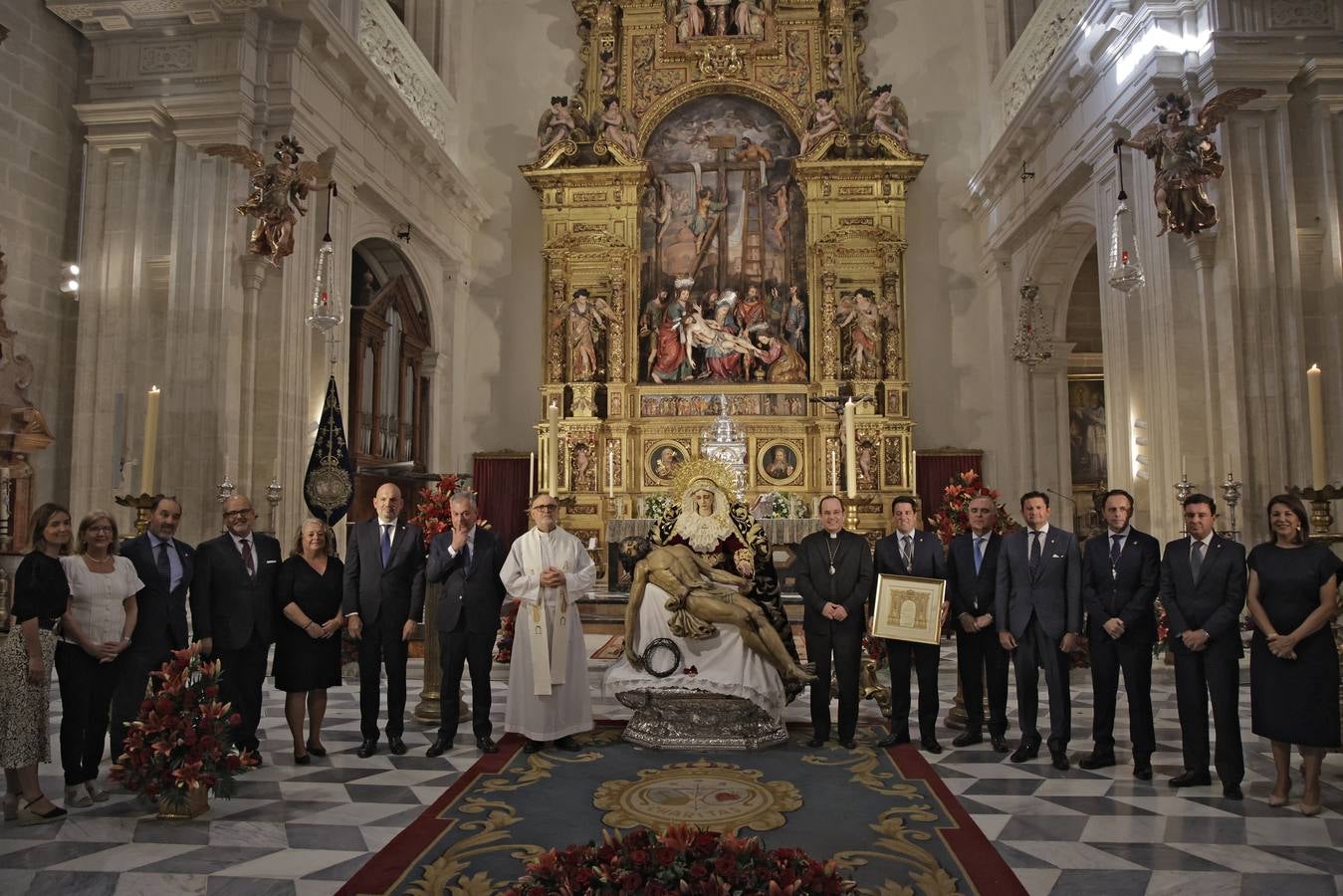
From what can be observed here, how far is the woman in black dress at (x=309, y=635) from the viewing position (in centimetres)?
541

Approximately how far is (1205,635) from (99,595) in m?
5.58

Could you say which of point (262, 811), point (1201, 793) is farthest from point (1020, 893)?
point (262, 811)

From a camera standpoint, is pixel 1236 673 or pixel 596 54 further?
pixel 596 54

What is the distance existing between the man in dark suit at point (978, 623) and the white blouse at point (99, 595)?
4.76 metres

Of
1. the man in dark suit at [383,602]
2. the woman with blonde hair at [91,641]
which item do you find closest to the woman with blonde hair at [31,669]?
the woman with blonde hair at [91,641]

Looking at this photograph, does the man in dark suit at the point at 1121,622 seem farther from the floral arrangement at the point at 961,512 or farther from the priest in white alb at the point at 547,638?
the priest in white alb at the point at 547,638

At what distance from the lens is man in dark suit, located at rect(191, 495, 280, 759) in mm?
5254

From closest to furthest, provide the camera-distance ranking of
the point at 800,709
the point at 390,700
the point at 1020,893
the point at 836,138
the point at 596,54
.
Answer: the point at 1020,893, the point at 390,700, the point at 800,709, the point at 836,138, the point at 596,54

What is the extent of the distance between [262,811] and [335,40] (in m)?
8.63

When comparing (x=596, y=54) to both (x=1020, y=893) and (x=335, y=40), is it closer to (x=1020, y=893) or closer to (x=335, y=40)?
(x=335, y=40)

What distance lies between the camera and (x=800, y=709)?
7074 millimetres

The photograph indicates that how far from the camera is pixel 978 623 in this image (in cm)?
581

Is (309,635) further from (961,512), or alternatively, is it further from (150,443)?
(961,512)

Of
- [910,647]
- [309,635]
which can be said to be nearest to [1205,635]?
[910,647]
